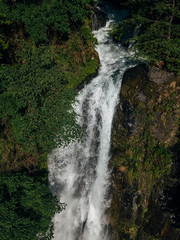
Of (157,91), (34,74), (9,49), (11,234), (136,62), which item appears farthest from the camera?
(136,62)

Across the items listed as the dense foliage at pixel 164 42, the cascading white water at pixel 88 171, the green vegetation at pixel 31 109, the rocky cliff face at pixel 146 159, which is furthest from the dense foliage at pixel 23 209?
the dense foliage at pixel 164 42

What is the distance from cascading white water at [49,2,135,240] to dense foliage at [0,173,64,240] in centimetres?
190

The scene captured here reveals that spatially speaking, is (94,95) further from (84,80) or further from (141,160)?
(141,160)

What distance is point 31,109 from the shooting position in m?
7.79

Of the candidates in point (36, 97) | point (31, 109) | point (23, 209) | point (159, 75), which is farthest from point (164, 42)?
point (23, 209)

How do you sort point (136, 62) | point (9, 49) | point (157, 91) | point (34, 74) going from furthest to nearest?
point (136, 62), point (9, 49), point (157, 91), point (34, 74)

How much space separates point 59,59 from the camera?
11.5 metres

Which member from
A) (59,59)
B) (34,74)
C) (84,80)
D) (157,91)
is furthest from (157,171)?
(59,59)

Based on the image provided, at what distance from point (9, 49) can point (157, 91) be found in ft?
26.0

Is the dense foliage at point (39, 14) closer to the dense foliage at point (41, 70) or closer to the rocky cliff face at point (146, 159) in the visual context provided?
the dense foliage at point (41, 70)

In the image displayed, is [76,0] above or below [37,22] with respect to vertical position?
above

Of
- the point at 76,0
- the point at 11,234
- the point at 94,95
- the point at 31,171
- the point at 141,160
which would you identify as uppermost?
the point at 76,0

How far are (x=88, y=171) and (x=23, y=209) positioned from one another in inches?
147

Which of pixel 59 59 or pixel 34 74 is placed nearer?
pixel 34 74
